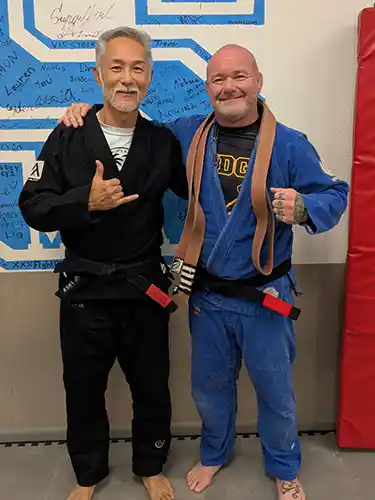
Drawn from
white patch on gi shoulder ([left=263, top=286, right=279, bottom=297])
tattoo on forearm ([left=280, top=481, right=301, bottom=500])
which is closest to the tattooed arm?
white patch on gi shoulder ([left=263, top=286, right=279, bottom=297])

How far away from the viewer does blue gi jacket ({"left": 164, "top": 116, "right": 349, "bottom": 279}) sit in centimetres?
166

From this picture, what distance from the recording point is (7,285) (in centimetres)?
217

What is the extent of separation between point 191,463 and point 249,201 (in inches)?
42.8

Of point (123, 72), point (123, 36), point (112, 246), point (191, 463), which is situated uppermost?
point (123, 36)

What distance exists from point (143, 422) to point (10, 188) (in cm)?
99

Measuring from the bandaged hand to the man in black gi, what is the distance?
1.30ft

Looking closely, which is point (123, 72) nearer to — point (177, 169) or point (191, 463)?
point (177, 169)

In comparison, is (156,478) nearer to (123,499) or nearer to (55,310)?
(123,499)

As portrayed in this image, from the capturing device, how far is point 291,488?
1.90 metres

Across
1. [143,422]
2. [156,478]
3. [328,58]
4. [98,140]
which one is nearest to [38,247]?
[98,140]

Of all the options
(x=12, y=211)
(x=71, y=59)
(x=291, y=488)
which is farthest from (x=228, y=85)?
(x=291, y=488)

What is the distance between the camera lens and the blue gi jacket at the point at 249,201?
166 cm

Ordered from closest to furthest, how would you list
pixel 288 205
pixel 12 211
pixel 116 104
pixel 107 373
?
1. pixel 288 205
2. pixel 116 104
3. pixel 107 373
4. pixel 12 211

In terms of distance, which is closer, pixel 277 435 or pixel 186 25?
pixel 277 435
